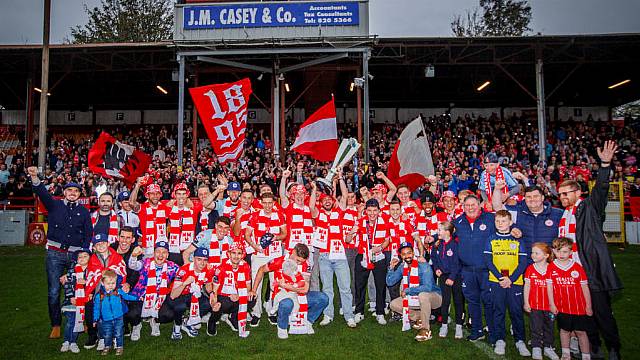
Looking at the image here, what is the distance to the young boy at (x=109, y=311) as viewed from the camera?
250 inches

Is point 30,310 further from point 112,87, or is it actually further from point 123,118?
point 123,118

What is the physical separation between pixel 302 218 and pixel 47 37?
14.8m

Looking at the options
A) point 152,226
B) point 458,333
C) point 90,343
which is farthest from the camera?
point 152,226

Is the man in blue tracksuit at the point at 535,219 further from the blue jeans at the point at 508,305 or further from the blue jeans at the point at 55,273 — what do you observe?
the blue jeans at the point at 55,273

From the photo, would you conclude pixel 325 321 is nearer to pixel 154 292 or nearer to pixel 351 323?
pixel 351 323

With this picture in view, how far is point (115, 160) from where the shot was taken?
12094 millimetres

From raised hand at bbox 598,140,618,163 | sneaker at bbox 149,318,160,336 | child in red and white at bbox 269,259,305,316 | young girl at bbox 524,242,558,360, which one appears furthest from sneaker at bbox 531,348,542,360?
sneaker at bbox 149,318,160,336

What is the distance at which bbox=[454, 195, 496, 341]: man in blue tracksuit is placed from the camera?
21.8 feet

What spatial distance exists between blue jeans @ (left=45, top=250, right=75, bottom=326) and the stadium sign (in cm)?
1320

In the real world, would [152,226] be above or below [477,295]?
above

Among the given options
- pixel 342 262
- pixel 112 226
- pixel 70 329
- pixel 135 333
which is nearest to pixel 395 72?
pixel 342 262

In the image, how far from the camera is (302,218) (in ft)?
27.6

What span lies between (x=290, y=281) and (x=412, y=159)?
452cm

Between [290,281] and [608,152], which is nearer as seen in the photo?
[608,152]
